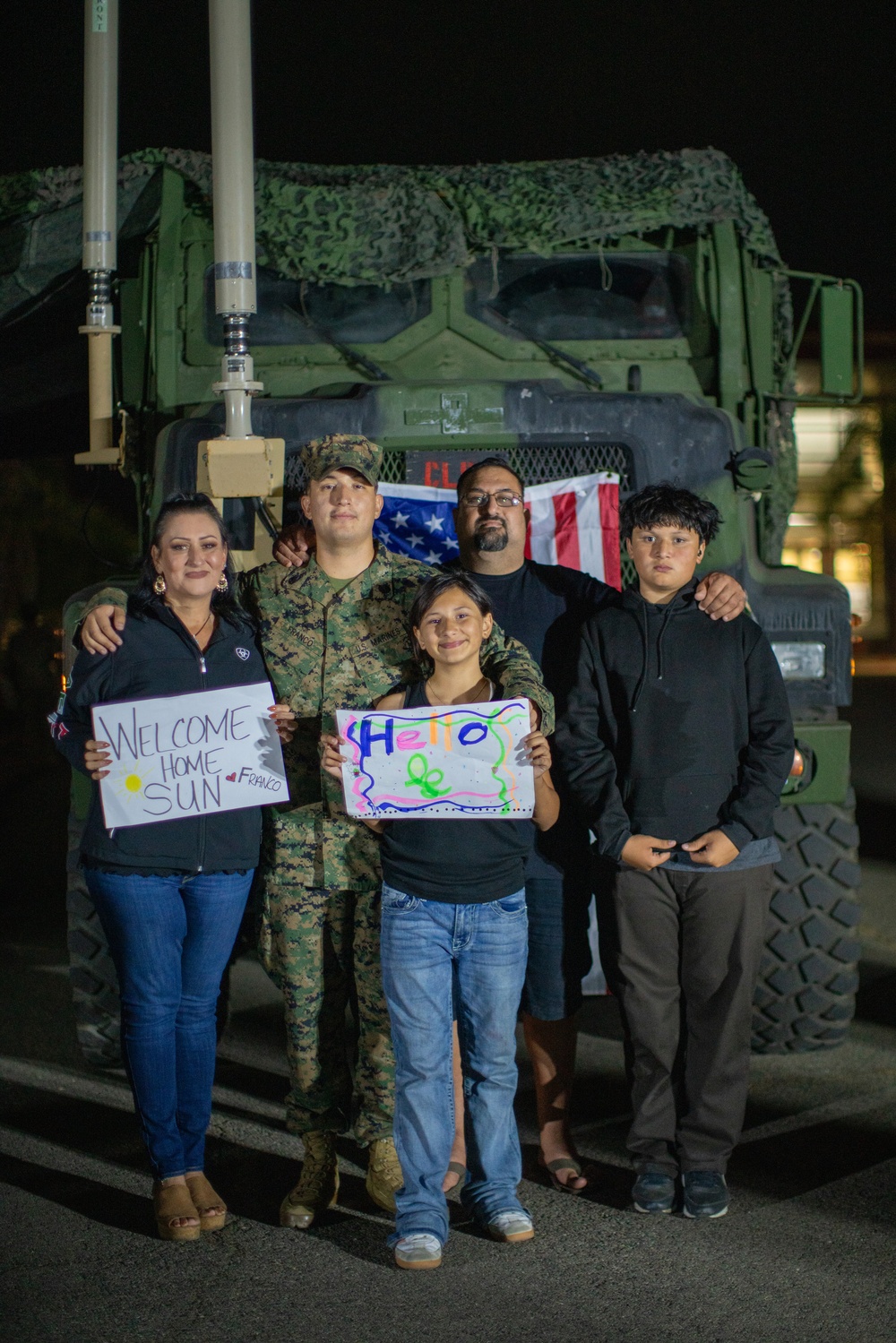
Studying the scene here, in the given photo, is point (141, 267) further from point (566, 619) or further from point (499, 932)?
point (499, 932)

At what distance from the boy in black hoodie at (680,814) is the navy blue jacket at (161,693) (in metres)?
0.86

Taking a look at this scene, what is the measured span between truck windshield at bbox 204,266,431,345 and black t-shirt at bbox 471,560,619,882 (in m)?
1.74

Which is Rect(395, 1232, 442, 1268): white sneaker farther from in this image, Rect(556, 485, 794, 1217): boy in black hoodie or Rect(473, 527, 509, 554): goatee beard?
Rect(473, 527, 509, 554): goatee beard

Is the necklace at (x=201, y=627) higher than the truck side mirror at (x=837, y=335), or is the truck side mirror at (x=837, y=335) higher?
the truck side mirror at (x=837, y=335)

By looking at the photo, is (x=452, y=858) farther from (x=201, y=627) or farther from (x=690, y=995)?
(x=201, y=627)

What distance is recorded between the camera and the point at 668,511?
11.6ft

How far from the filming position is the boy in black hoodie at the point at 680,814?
351 centimetres

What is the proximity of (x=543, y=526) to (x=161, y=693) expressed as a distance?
5.27ft

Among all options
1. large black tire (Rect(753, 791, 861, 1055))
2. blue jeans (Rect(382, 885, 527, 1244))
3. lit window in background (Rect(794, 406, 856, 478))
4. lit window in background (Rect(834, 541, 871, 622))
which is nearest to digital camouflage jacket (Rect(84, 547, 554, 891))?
blue jeans (Rect(382, 885, 527, 1244))

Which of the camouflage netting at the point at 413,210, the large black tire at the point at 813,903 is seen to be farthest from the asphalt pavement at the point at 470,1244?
the camouflage netting at the point at 413,210

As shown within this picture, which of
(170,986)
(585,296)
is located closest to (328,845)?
(170,986)

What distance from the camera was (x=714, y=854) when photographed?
346 centimetres

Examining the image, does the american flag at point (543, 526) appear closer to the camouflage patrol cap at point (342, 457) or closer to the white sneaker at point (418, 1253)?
the camouflage patrol cap at point (342, 457)

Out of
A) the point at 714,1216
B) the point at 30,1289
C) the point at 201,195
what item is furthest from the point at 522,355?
the point at 30,1289
